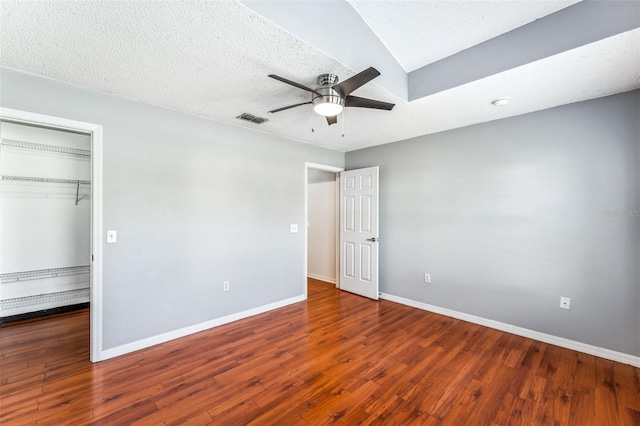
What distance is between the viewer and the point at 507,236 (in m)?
3.13

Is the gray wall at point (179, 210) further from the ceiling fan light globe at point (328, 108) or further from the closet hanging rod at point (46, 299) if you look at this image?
the closet hanging rod at point (46, 299)

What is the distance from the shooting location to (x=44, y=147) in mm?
3479

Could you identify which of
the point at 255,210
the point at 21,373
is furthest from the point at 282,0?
the point at 21,373

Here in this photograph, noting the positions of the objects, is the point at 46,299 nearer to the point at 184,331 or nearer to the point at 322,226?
the point at 184,331

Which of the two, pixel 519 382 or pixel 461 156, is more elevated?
pixel 461 156

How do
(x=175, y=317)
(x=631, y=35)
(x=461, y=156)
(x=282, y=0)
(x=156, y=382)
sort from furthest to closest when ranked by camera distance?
(x=461, y=156)
(x=175, y=317)
(x=156, y=382)
(x=631, y=35)
(x=282, y=0)

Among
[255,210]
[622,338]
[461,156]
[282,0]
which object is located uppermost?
[282,0]

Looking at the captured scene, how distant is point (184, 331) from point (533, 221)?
4.06 meters

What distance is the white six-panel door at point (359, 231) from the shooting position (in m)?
4.27

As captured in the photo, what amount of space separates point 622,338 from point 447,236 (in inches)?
70.5

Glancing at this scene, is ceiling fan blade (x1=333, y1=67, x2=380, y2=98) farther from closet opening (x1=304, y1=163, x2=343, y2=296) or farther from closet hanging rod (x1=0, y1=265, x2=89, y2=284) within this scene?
closet hanging rod (x1=0, y1=265, x2=89, y2=284)

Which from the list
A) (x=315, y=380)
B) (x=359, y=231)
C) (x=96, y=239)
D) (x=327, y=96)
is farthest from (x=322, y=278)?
(x=327, y=96)

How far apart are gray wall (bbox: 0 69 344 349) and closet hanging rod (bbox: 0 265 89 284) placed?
6.37 ft

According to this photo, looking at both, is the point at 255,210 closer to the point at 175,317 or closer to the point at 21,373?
the point at 175,317
